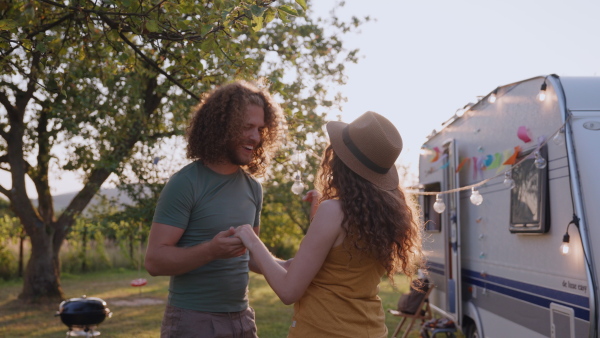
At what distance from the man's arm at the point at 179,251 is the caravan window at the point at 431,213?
4861 millimetres

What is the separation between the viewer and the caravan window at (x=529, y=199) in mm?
4426

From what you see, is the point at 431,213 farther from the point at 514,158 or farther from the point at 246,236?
the point at 246,236

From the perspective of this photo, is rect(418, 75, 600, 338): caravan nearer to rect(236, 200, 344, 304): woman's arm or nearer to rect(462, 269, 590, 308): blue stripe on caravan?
rect(462, 269, 590, 308): blue stripe on caravan

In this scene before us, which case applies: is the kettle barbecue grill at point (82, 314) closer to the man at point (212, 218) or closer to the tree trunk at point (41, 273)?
the man at point (212, 218)

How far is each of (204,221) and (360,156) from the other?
0.71 m

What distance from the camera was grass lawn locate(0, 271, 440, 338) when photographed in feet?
30.6

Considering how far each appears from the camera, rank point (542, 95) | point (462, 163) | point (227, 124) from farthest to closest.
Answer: point (462, 163) → point (542, 95) → point (227, 124)

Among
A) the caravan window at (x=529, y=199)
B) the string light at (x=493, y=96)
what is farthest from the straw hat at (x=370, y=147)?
the string light at (x=493, y=96)

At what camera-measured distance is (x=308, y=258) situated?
232 cm

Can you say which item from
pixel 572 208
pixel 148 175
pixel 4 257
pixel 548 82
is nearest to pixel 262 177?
pixel 572 208

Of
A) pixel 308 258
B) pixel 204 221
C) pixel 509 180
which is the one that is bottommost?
pixel 308 258

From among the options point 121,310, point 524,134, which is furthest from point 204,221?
point 121,310

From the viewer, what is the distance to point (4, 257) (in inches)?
672

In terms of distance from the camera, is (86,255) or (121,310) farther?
(86,255)
